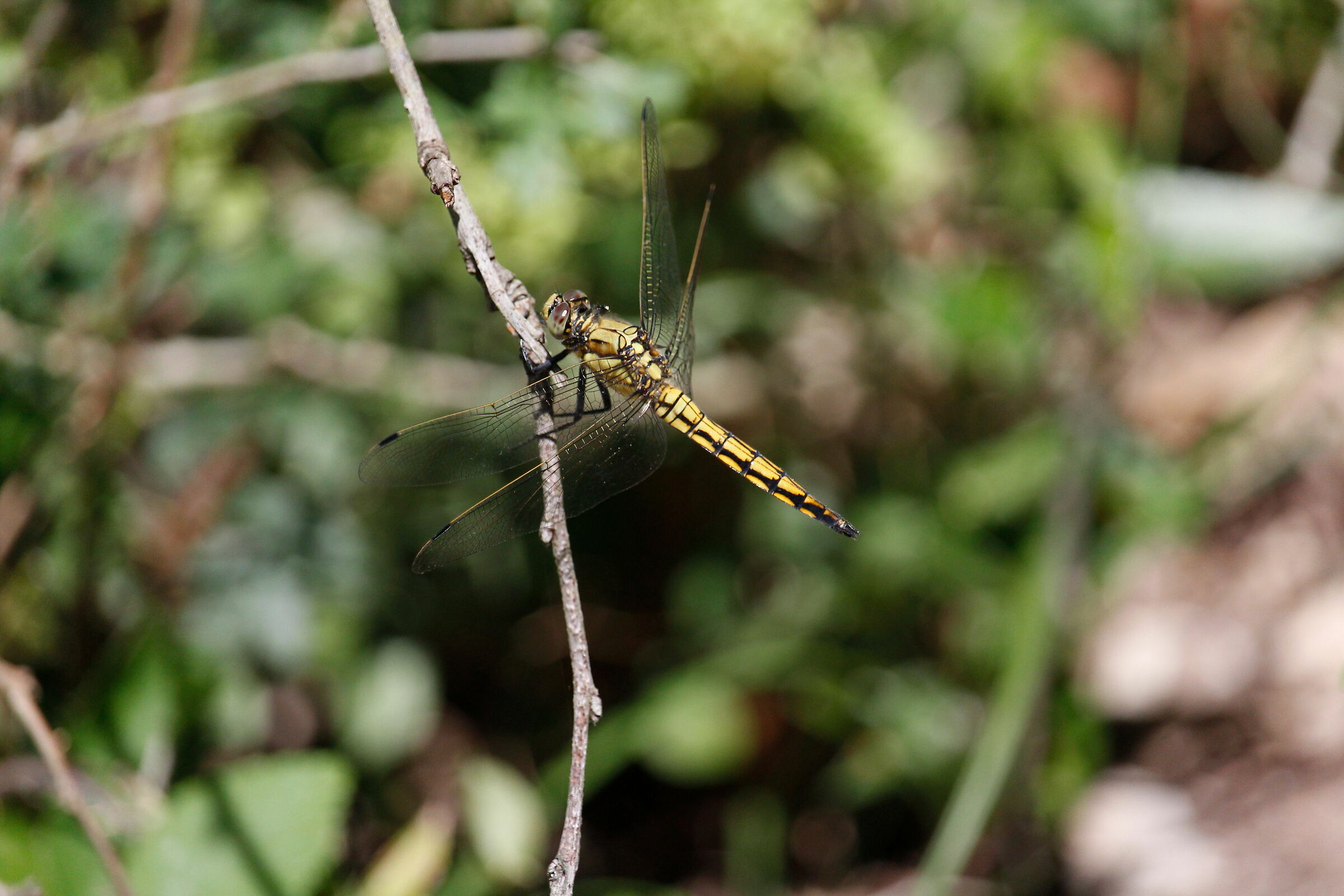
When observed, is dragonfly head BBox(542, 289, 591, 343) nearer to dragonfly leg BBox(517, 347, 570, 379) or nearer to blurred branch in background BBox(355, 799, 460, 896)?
dragonfly leg BBox(517, 347, 570, 379)

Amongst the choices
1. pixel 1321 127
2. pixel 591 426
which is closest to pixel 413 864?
pixel 591 426

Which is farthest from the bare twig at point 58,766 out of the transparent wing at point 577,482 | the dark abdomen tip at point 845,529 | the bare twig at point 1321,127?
the bare twig at point 1321,127

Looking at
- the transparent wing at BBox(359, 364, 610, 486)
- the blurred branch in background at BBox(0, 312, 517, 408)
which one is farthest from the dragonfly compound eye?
the blurred branch in background at BBox(0, 312, 517, 408)

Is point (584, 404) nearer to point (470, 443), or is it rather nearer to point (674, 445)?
point (470, 443)

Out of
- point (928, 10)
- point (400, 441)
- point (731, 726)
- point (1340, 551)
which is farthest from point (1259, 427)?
point (400, 441)

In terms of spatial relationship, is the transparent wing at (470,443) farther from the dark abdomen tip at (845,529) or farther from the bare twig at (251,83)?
the dark abdomen tip at (845,529)
